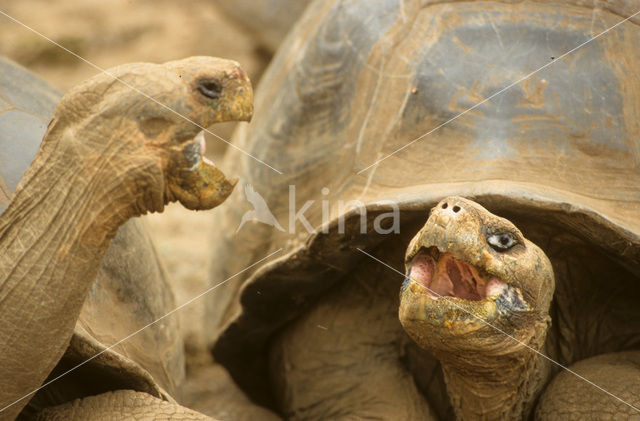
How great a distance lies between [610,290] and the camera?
2.99m

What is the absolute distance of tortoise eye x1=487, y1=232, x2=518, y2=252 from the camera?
93.4 inches

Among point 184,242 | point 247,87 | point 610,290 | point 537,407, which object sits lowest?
point 184,242

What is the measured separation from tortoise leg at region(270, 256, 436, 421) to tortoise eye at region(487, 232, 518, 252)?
2.54 feet

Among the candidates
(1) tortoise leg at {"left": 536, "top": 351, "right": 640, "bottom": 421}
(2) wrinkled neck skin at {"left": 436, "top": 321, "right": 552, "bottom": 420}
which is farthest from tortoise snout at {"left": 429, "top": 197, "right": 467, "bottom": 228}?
(1) tortoise leg at {"left": 536, "top": 351, "right": 640, "bottom": 421}

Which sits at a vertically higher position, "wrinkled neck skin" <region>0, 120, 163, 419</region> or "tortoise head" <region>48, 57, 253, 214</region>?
"tortoise head" <region>48, 57, 253, 214</region>

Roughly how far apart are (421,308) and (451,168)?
638 mm

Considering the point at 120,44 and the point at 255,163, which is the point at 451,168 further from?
the point at 120,44

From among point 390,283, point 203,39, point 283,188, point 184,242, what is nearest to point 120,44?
point 203,39

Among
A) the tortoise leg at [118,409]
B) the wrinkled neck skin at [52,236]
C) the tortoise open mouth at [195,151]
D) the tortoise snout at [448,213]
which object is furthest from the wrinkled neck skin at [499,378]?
the wrinkled neck skin at [52,236]

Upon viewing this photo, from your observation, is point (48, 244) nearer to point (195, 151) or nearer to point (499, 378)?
point (195, 151)

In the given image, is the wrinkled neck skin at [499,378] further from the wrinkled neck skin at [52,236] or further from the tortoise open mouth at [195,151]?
the wrinkled neck skin at [52,236]

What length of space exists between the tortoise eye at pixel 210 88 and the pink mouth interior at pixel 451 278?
23.6 inches

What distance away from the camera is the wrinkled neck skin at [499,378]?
8.23ft

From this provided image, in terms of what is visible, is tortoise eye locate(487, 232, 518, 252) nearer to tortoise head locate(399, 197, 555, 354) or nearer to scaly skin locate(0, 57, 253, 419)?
tortoise head locate(399, 197, 555, 354)
